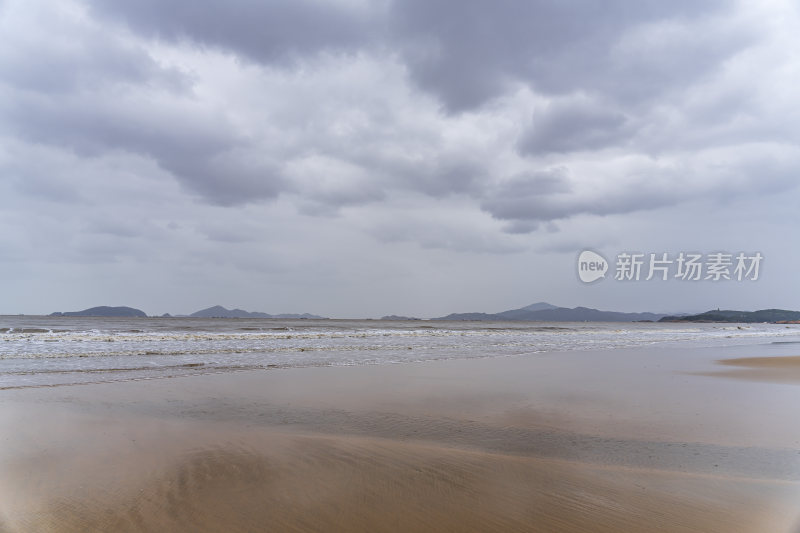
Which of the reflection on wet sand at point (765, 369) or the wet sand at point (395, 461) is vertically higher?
the wet sand at point (395, 461)

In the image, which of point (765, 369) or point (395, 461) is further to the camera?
point (765, 369)

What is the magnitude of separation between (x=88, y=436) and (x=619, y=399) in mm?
8873

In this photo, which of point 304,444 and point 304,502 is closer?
point 304,502

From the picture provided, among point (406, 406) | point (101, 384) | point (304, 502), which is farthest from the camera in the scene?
point (101, 384)

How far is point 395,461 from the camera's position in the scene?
4.91 metres

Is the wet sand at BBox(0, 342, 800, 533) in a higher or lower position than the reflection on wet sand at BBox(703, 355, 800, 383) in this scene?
A: higher

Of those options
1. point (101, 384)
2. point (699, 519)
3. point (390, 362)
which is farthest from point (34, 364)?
point (699, 519)

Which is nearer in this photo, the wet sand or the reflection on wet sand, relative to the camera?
the wet sand

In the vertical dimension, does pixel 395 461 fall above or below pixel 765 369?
above

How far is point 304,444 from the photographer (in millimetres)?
5551

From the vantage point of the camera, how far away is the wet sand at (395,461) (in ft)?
11.6

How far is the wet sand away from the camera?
3.53m

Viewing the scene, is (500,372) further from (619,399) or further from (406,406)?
(406,406)

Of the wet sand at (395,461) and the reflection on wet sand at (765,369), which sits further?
the reflection on wet sand at (765,369)
